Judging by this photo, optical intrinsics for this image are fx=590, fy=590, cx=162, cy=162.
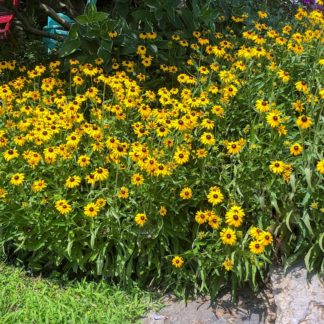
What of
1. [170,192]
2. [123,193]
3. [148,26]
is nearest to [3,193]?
[123,193]

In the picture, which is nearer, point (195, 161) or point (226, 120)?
point (195, 161)

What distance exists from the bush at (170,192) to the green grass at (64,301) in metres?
0.10

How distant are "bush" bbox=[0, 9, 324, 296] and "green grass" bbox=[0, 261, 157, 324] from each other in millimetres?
99

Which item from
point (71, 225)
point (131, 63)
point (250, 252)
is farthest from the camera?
point (131, 63)

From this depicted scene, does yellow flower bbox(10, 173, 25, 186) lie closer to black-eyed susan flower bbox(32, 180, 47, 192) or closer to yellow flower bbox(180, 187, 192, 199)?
black-eyed susan flower bbox(32, 180, 47, 192)

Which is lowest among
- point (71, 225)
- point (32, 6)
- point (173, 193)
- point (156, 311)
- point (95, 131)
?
point (156, 311)

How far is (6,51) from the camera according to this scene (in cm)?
541

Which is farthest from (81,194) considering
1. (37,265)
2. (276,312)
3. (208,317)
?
(276,312)

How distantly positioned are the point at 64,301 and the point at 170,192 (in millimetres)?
818

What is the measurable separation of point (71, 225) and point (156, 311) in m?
0.66

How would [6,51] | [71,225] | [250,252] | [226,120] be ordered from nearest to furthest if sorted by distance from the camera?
[250,252], [71,225], [226,120], [6,51]

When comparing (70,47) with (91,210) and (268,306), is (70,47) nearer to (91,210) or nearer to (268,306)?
(91,210)

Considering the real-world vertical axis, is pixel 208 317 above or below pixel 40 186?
below

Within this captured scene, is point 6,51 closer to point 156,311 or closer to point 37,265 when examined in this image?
point 37,265
